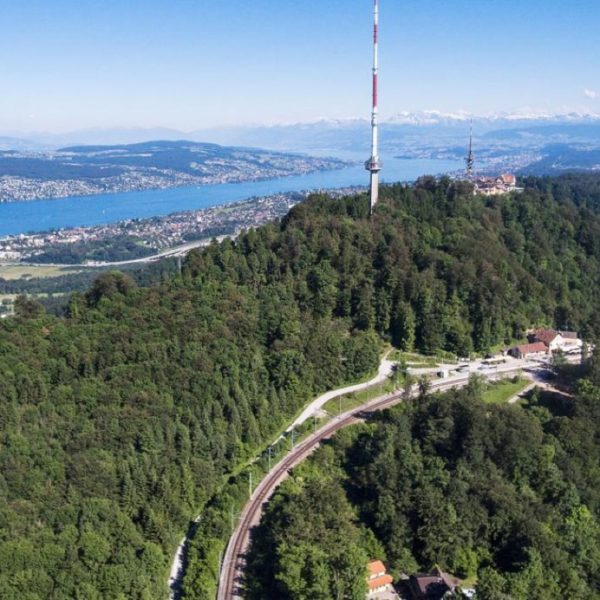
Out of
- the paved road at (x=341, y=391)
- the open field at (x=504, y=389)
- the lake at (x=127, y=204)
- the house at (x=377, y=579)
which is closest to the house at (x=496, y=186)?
the paved road at (x=341, y=391)

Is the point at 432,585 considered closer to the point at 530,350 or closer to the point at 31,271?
the point at 530,350

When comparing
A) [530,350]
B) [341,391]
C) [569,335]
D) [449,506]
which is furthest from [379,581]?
[569,335]

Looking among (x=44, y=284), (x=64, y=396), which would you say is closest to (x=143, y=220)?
(x=44, y=284)

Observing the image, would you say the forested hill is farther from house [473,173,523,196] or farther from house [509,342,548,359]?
house [473,173,523,196]

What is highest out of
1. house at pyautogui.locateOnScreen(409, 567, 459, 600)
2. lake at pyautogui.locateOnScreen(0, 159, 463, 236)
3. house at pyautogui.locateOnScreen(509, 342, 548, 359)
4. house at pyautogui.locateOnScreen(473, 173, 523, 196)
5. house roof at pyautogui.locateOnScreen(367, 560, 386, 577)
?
house at pyautogui.locateOnScreen(473, 173, 523, 196)

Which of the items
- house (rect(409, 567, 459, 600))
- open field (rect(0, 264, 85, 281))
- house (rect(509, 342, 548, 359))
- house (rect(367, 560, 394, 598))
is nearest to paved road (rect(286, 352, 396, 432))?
house (rect(509, 342, 548, 359))

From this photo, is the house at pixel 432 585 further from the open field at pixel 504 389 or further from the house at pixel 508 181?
the house at pixel 508 181
